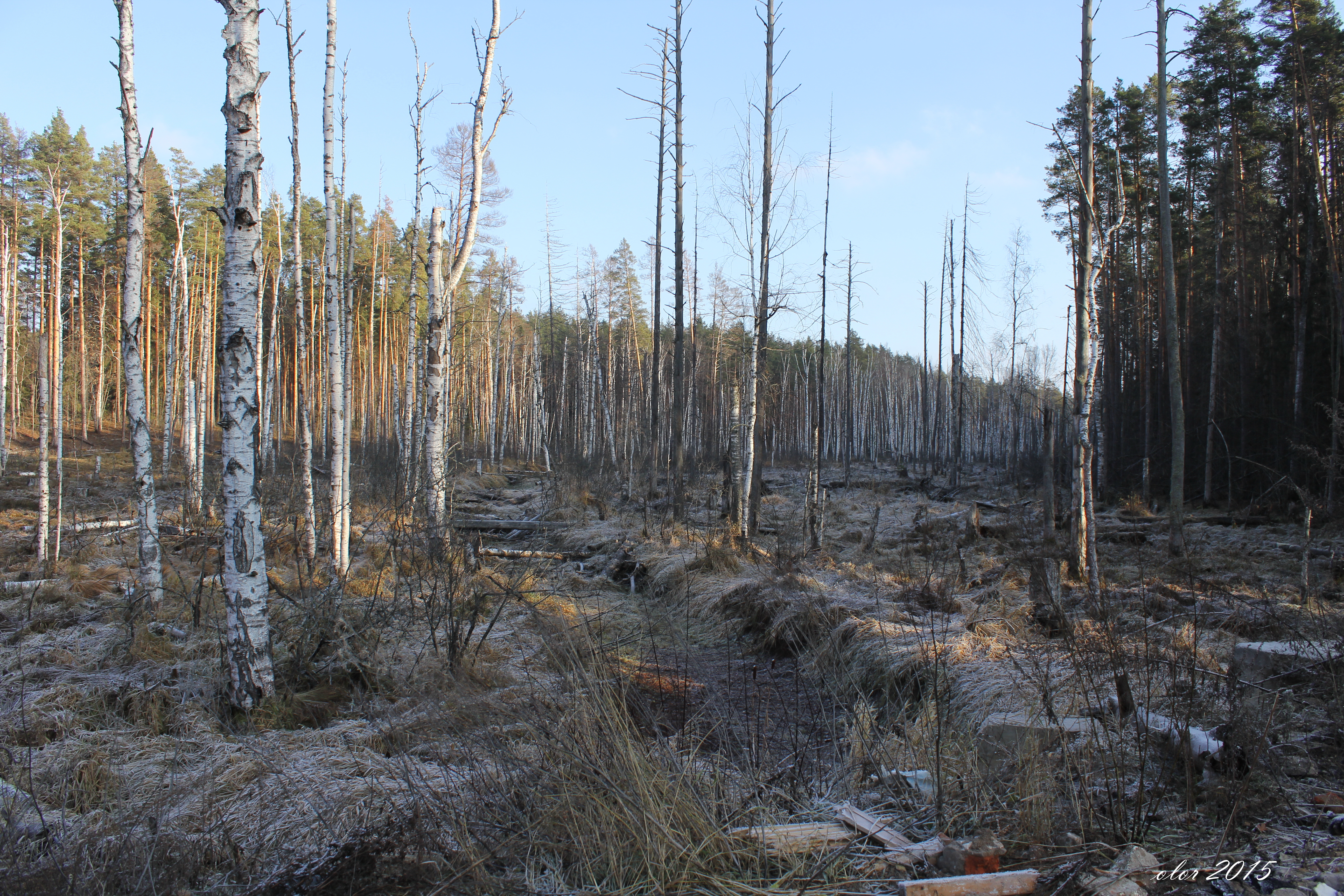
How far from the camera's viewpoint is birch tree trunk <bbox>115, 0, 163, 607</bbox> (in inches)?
249

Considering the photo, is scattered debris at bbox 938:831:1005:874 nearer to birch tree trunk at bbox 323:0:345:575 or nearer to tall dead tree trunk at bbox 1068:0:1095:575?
tall dead tree trunk at bbox 1068:0:1095:575

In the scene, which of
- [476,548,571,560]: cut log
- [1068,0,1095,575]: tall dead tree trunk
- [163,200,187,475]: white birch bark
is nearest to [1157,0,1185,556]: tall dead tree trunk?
[1068,0,1095,575]: tall dead tree trunk

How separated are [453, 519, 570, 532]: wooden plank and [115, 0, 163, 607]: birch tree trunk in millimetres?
6926

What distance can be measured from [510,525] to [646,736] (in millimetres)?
10820

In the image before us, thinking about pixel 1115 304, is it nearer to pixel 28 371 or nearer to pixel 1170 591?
pixel 1170 591

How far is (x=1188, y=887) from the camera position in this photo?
2.30 m

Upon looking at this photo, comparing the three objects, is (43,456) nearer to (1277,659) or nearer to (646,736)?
(646,736)

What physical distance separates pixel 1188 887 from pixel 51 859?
3.84 meters

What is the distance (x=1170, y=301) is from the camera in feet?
36.5

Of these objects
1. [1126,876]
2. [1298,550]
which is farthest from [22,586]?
[1298,550]

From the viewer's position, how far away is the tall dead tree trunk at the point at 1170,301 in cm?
1020

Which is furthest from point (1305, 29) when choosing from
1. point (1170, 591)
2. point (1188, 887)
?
point (1188, 887)

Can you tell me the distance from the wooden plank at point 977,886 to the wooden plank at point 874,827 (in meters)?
0.34

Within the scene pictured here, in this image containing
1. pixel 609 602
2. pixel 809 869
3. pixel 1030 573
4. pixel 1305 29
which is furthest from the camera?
pixel 1305 29
